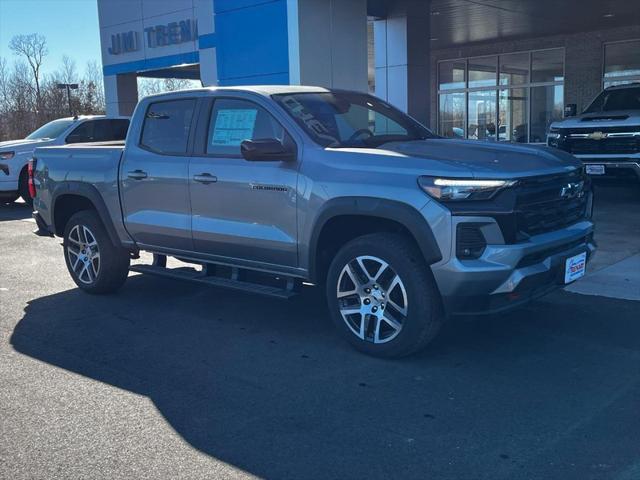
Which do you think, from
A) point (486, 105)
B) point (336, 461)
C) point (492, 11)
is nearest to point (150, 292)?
point (336, 461)

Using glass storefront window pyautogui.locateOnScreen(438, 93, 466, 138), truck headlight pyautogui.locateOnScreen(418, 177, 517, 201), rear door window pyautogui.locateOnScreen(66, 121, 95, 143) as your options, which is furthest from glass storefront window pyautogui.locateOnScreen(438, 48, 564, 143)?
truck headlight pyautogui.locateOnScreen(418, 177, 517, 201)

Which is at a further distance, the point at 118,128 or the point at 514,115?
the point at 514,115

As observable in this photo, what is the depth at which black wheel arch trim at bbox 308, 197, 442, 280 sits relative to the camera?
4598mm

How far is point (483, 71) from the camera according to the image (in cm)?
2377

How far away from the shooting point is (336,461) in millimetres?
3584

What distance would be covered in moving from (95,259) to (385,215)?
3.60 meters

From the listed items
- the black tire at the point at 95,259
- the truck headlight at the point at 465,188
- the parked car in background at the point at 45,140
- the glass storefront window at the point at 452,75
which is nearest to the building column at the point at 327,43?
the black tire at the point at 95,259

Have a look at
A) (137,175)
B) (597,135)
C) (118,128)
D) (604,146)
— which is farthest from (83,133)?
(604,146)

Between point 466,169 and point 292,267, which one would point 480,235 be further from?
point 292,267

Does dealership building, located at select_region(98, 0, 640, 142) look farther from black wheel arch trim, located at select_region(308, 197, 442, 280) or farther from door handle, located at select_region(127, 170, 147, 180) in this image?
black wheel arch trim, located at select_region(308, 197, 442, 280)

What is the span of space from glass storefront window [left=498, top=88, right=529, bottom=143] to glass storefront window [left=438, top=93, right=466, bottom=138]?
1464 millimetres

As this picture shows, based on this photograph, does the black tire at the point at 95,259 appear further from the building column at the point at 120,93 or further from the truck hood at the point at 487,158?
the building column at the point at 120,93

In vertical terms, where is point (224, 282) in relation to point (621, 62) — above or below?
below

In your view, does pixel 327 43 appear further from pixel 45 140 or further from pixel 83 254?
pixel 45 140
